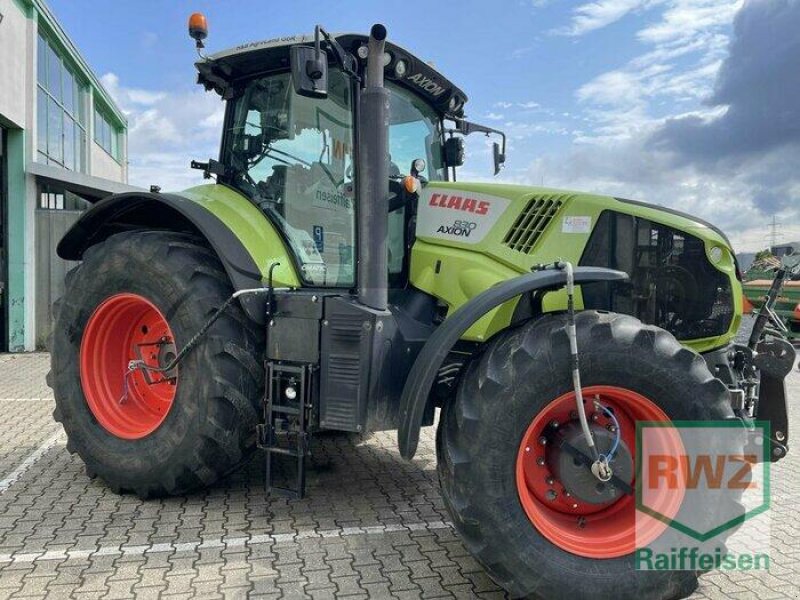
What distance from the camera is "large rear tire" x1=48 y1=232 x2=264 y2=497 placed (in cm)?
362

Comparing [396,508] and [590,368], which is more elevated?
[590,368]

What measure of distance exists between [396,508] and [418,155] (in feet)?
7.20

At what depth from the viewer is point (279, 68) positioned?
396 centimetres

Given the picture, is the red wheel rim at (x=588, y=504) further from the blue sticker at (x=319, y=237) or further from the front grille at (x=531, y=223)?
the blue sticker at (x=319, y=237)

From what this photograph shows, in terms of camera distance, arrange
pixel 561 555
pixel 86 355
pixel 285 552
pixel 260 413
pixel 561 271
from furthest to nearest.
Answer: pixel 86 355 < pixel 260 413 < pixel 285 552 < pixel 561 271 < pixel 561 555

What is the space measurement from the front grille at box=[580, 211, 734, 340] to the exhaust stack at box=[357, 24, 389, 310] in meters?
1.05

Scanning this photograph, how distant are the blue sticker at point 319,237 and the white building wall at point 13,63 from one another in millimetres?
8717

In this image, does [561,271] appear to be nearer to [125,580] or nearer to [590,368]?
[590,368]

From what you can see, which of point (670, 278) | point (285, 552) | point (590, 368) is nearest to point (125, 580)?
point (285, 552)

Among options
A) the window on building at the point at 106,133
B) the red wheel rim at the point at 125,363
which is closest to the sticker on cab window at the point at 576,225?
the red wheel rim at the point at 125,363

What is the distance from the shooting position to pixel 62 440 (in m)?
5.32

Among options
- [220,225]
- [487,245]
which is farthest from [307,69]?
[487,245]

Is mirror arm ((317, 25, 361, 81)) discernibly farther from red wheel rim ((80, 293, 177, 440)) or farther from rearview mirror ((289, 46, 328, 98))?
red wheel rim ((80, 293, 177, 440))

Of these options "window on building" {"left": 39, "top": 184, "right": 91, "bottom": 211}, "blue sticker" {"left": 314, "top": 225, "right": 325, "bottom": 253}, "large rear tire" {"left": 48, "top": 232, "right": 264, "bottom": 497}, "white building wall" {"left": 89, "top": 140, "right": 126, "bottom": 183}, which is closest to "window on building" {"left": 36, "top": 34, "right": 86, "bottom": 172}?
"window on building" {"left": 39, "top": 184, "right": 91, "bottom": 211}
